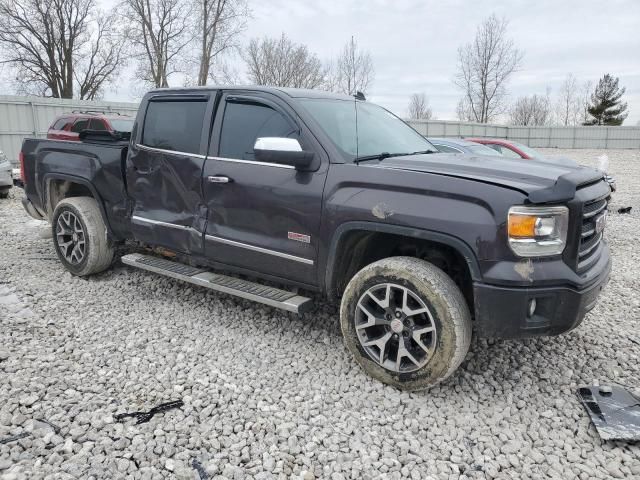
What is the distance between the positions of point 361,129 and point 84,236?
3.01 metres

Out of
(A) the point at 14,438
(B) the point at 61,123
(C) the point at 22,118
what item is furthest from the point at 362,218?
(C) the point at 22,118

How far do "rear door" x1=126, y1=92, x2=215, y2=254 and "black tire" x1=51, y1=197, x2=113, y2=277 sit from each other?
2.10 feet

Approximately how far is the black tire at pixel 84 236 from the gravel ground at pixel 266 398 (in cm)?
46

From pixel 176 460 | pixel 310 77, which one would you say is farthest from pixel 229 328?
pixel 310 77

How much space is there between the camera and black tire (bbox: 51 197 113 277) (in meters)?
5.04

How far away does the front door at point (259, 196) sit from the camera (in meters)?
3.51

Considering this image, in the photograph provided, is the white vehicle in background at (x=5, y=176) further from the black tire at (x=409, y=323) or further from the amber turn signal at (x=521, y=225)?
the amber turn signal at (x=521, y=225)

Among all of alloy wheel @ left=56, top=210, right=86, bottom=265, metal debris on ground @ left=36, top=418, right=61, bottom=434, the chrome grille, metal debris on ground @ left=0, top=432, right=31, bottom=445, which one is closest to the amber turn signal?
the chrome grille

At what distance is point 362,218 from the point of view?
10.5 ft

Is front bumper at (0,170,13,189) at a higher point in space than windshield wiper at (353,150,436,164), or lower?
lower

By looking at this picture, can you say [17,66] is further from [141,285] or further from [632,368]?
[632,368]

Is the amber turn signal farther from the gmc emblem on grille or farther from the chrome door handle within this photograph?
the chrome door handle

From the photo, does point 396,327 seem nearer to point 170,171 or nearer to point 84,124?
point 170,171

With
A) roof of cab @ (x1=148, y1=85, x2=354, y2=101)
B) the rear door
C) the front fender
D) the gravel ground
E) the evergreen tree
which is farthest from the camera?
the evergreen tree
